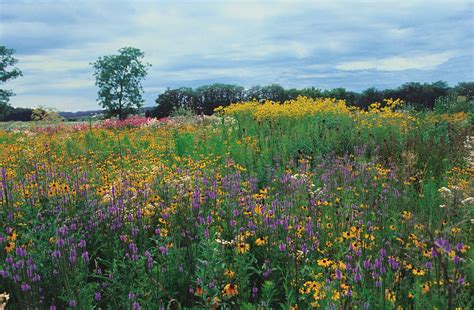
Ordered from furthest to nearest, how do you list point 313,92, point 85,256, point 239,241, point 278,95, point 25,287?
point 278,95
point 313,92
point 239,241
point 85,256
point 25,287

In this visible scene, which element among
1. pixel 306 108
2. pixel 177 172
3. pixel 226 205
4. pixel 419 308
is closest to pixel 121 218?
pixel 226 205

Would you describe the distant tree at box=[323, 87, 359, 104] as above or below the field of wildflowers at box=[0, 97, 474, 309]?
above

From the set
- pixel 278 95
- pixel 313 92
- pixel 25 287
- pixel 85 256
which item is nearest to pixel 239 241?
pixel 85 256

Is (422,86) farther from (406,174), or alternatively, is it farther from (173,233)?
(173,233)

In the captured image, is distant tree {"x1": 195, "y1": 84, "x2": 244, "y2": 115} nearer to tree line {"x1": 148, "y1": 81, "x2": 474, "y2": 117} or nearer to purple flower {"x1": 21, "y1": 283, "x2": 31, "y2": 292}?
tree line {"x1": 148, "y1": 81, "x2": 474, "y2": 117}

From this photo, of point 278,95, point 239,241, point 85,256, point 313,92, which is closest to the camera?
point 85,256

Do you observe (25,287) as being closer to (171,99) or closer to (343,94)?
(343,94)

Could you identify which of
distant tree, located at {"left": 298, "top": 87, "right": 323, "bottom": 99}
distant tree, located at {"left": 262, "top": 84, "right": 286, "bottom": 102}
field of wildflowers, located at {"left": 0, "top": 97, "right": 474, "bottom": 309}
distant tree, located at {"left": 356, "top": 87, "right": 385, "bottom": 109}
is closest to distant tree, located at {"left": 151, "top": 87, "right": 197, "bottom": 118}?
distant tree, located at {"left": 262, "top": 84, "right": 286, "bottom": 102}

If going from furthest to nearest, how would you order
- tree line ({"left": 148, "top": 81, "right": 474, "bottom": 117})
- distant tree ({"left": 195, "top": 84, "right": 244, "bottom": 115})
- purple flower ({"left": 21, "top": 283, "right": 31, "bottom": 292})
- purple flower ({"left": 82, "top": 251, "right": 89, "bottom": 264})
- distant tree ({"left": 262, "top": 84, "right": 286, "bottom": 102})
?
distant tree ({"left": 195, "top": 84, "right": 244, "bottom": 115}) → distant tree ({"left": 262, "top": 84, "right": 286, "bottom": 102}) → tree line ({"left": 148, "top": 81, "right": 474, "bottom": 117}) → purple flower ({"left": 82, "top": 251, "right": 89, "bottom": 264}) → purple flower ({"left": 21, "top": 283, "right": 31, "bottom": 292})

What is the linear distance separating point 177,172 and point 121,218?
2.21 meters

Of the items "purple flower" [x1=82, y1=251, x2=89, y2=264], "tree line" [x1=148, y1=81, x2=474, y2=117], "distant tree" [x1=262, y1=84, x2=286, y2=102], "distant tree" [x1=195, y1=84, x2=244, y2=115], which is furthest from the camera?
"distant tree" [x1=195, y1=84, x2=244, y2=115]

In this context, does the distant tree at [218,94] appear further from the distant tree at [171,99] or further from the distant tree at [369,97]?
the distant tree at [369,97]

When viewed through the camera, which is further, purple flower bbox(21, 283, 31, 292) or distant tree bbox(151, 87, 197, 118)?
distant tree bbox(151, 87, 197, 118)

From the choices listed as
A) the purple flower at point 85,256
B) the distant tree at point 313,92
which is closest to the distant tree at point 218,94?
the distant tree at point 313,92
